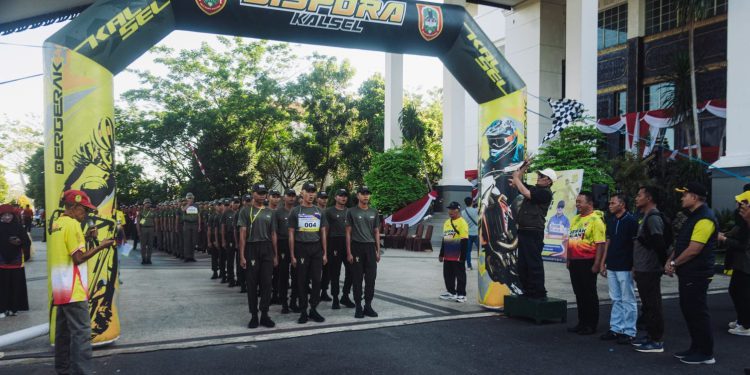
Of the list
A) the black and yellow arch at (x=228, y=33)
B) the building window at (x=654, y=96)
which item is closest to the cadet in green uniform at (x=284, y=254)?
the black and yellow arch at (x=228, y=33)

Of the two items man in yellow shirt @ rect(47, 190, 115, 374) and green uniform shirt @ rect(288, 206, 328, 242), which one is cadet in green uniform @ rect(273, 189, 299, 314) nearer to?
green uniform shirt @ rect(288, 206, 328, 242)

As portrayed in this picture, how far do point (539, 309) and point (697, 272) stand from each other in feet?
7.49

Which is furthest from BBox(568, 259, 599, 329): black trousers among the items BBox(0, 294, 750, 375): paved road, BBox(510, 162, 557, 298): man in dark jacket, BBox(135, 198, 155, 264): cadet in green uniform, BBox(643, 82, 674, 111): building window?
BBox(643, 82, 674, 111): building window

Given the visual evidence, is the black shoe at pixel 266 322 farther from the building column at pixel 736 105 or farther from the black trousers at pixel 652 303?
the building column at pixel 736 105

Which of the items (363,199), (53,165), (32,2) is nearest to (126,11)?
(53,165)

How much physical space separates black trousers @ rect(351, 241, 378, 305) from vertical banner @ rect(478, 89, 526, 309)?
72.6 inches

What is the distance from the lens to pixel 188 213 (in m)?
17.6

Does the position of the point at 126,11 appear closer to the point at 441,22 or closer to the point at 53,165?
the point at 53,165

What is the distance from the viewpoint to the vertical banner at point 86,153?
20.4 ft

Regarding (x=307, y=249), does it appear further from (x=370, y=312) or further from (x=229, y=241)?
(x=229, y=241)

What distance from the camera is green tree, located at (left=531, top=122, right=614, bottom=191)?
15.9 meters

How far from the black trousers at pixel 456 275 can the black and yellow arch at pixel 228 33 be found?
579 millimetres

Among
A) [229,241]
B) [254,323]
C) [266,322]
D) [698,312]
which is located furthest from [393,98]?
[698,312]

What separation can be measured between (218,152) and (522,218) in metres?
24.7
